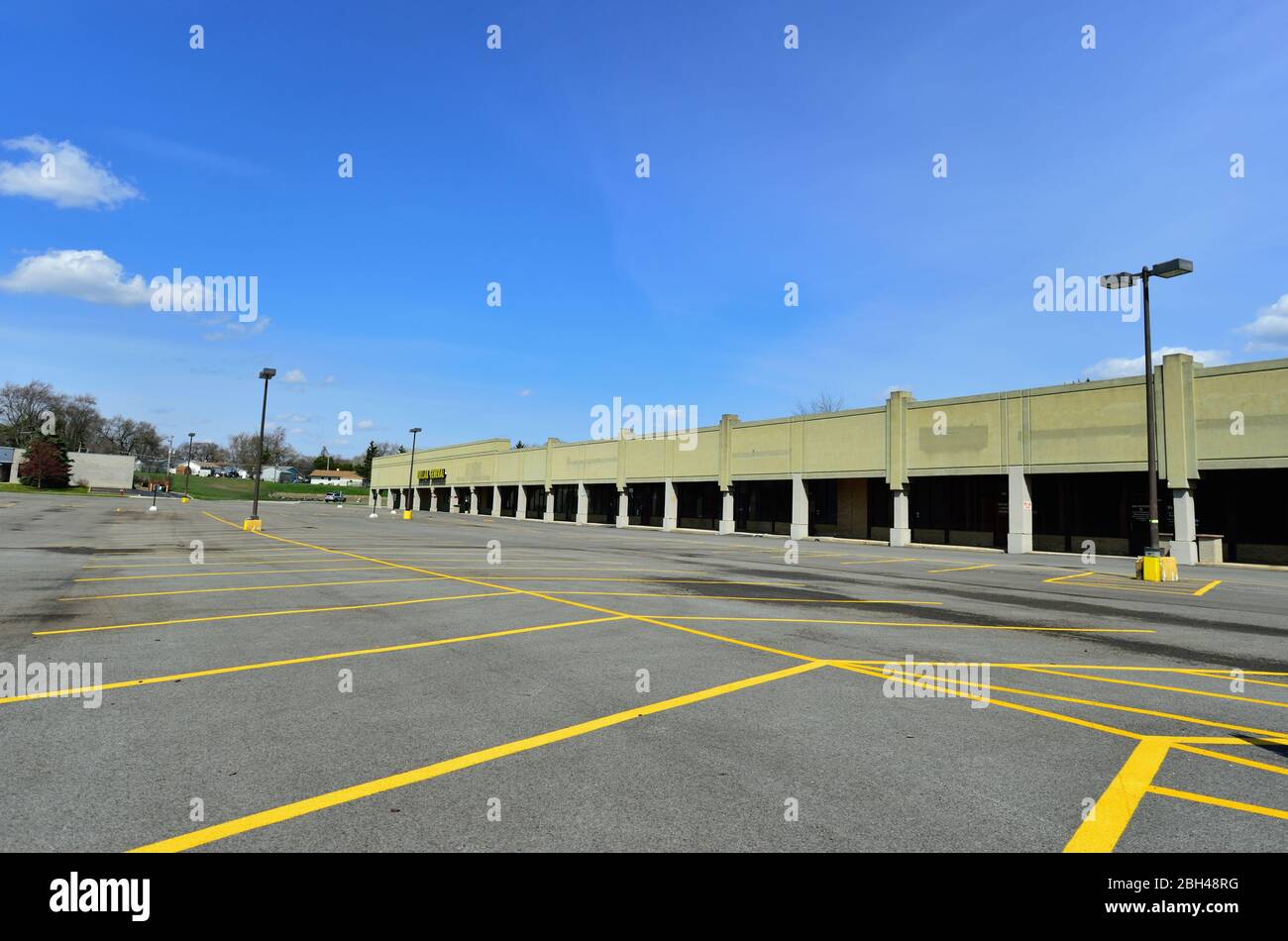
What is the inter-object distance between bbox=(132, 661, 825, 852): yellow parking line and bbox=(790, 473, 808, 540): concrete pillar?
36037mm

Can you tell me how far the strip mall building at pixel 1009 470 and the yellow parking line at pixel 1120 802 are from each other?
90.7ft

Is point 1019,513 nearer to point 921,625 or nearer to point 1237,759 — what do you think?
point 921,625

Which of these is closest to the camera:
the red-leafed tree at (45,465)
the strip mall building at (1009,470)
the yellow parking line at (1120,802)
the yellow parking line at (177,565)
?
the yellow parking line at (1120,802)

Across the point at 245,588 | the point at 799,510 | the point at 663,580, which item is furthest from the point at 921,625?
the point at 799,510

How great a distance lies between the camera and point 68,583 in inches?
515

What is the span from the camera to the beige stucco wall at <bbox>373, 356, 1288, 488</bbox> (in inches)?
1025

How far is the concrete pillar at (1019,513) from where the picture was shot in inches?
1255

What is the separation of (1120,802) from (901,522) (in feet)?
111

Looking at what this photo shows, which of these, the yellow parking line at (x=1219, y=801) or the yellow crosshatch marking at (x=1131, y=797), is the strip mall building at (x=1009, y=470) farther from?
the yellow parking line at (x=1219, y=801)

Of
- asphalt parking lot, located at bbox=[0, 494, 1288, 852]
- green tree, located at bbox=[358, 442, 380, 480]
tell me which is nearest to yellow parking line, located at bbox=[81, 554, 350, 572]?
asphalt parking lot, located at bbox=[0, 494, 1288, 852]

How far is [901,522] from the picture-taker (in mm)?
36344

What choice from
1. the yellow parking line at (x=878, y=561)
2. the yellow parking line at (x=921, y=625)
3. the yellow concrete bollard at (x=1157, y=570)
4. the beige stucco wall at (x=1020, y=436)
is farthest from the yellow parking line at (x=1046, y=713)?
the beige stucco wall at (x=1020, y=436)
